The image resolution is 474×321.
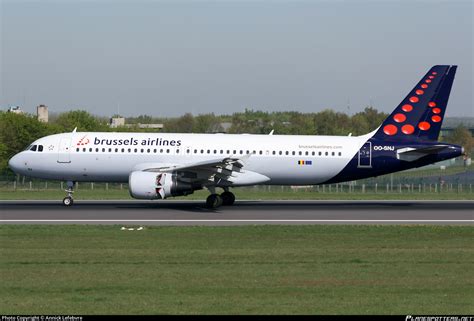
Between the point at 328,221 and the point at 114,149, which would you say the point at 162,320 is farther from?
the point at 114,149

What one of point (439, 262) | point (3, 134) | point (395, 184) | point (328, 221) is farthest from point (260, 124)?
point (439, 262)

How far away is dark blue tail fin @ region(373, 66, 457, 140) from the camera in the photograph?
1686 inches

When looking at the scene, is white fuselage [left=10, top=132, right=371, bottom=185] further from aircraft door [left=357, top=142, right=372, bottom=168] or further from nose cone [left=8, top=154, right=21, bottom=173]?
aircraft door [left=357, top=142, right=372, bottom=168]

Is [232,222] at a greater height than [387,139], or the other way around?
[387,139]

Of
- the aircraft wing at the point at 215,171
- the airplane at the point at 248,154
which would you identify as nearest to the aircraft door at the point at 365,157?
the airplane at the point at 248,154

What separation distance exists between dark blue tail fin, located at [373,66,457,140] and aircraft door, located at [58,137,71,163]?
15.2 meters

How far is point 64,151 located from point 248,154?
29.4 ft

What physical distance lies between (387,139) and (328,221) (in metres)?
10.2

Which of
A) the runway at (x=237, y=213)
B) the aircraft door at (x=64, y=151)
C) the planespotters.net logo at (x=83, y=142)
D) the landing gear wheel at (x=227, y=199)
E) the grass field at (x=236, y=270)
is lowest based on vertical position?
the grass field at (x=236, y=270)

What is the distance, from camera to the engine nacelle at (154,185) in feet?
124

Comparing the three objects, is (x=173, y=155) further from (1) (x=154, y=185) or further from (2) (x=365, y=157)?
(2) (x=365, y=157)

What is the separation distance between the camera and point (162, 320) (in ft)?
48.0

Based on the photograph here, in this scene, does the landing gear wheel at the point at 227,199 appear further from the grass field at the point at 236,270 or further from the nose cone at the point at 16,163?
the grass field at the point at 236,270

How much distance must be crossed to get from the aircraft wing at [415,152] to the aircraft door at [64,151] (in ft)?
53.0
